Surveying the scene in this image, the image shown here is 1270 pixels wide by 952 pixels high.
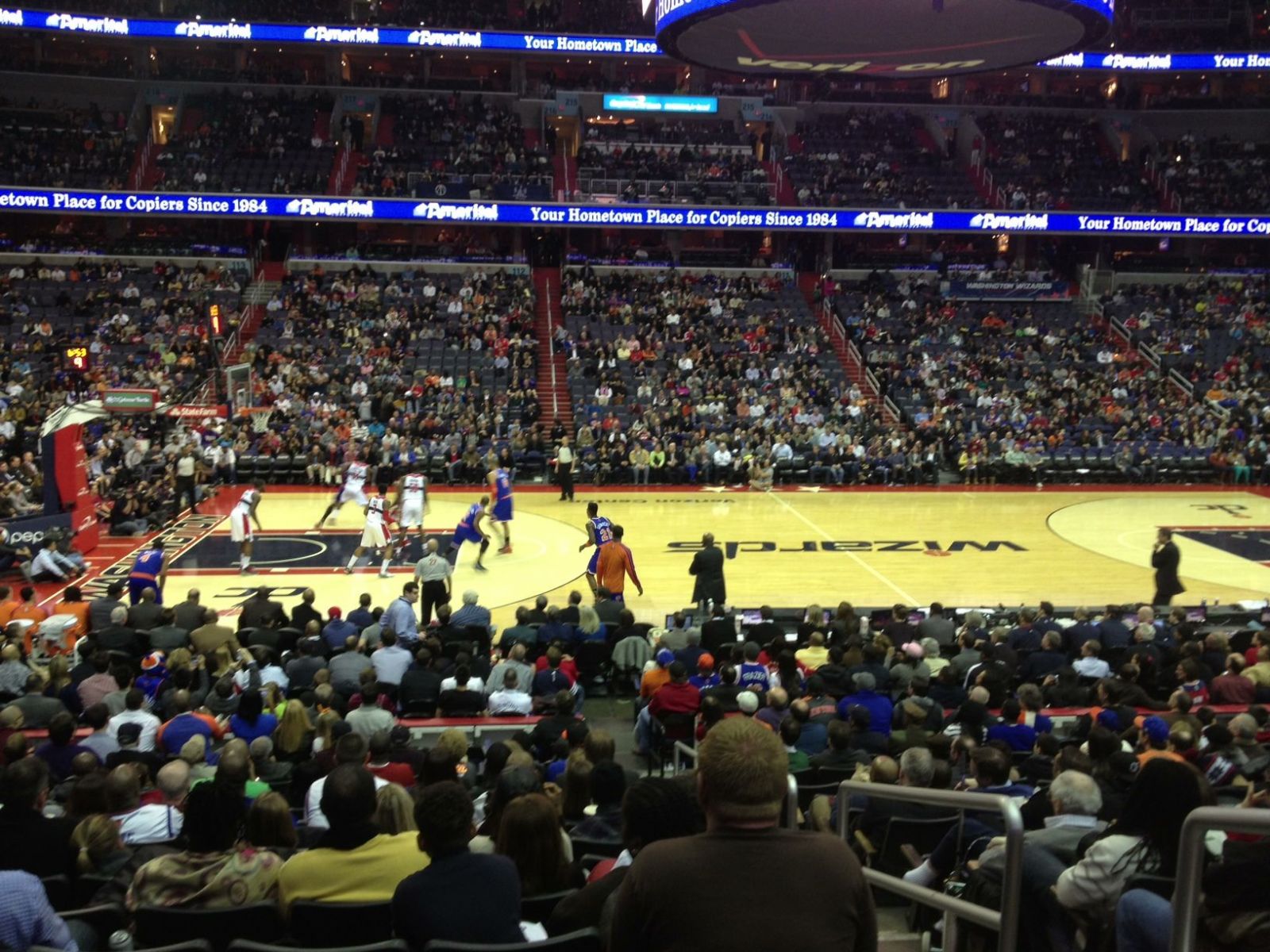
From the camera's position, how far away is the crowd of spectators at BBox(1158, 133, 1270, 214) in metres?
39.8

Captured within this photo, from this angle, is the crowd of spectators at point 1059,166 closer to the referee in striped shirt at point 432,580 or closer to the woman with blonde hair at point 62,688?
the referee in striped shirt at point 432,580

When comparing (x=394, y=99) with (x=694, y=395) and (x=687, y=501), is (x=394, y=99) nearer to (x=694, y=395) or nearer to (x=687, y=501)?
(x=694, y=395)

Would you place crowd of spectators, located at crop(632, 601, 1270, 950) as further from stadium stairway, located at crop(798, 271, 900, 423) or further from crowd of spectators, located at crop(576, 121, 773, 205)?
crowd of spectators, located at crop(576, 121, 773, 205)

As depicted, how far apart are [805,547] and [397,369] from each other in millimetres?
14762

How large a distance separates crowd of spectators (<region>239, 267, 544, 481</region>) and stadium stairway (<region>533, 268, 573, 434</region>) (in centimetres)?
71

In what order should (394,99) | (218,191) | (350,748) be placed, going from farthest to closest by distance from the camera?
(394,99), (218,191), (350,748)

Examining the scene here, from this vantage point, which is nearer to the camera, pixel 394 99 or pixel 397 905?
pixel 397 905

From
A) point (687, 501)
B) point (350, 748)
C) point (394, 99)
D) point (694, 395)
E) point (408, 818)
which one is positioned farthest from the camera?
point (394, 99)

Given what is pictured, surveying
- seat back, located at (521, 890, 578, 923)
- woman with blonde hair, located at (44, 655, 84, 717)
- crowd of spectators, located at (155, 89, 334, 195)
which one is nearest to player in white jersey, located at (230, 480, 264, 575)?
woman with blonde hair, located at (44, 655, 84, 717)

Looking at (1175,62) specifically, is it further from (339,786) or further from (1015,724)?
(339,786)

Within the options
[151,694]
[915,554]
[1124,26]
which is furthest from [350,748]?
[1124,26]

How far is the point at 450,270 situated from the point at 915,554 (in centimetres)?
2247

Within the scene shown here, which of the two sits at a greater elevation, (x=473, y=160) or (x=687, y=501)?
(x=473, y=160)

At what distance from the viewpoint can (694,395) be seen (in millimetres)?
30688
